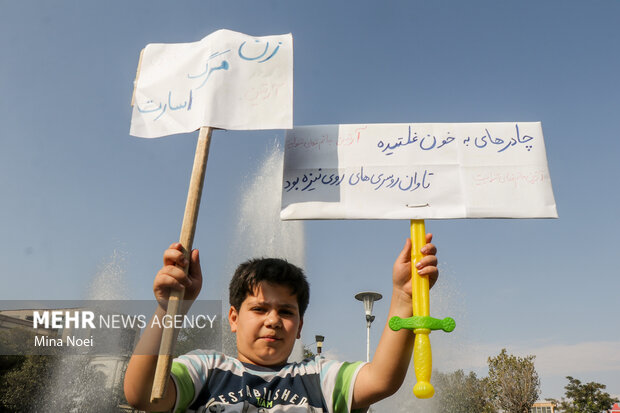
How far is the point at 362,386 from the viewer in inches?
99.3

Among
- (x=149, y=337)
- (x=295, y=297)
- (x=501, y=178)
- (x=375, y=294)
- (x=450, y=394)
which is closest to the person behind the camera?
(x=149, y=337)

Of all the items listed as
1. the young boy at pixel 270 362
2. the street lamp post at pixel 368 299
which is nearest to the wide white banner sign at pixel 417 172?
the young boy at pixel 270 362

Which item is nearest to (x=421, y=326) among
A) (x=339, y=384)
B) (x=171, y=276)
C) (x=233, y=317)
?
(x=339, y=384)

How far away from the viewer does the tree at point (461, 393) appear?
79.3 ft

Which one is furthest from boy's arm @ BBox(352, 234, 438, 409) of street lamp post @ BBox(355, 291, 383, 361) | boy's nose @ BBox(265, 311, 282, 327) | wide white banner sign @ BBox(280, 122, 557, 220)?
street lamp post @ BBox(355, 291, 383, 361)

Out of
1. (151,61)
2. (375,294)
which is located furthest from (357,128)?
(375,294)

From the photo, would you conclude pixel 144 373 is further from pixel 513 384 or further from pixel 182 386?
pixel 513 384

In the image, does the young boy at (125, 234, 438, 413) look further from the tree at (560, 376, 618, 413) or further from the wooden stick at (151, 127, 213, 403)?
the tree at (560, 376, 618, 413)

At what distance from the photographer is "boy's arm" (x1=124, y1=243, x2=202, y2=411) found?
7.00ft

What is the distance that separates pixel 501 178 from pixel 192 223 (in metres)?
1.88

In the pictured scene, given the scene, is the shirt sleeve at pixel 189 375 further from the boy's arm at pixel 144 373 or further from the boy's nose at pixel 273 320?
the boy's nose at pixel 273 320

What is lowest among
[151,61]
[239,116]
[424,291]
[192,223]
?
[424,291]

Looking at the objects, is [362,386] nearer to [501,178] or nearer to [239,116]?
[501,178]

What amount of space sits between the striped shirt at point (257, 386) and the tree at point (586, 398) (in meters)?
49.7
